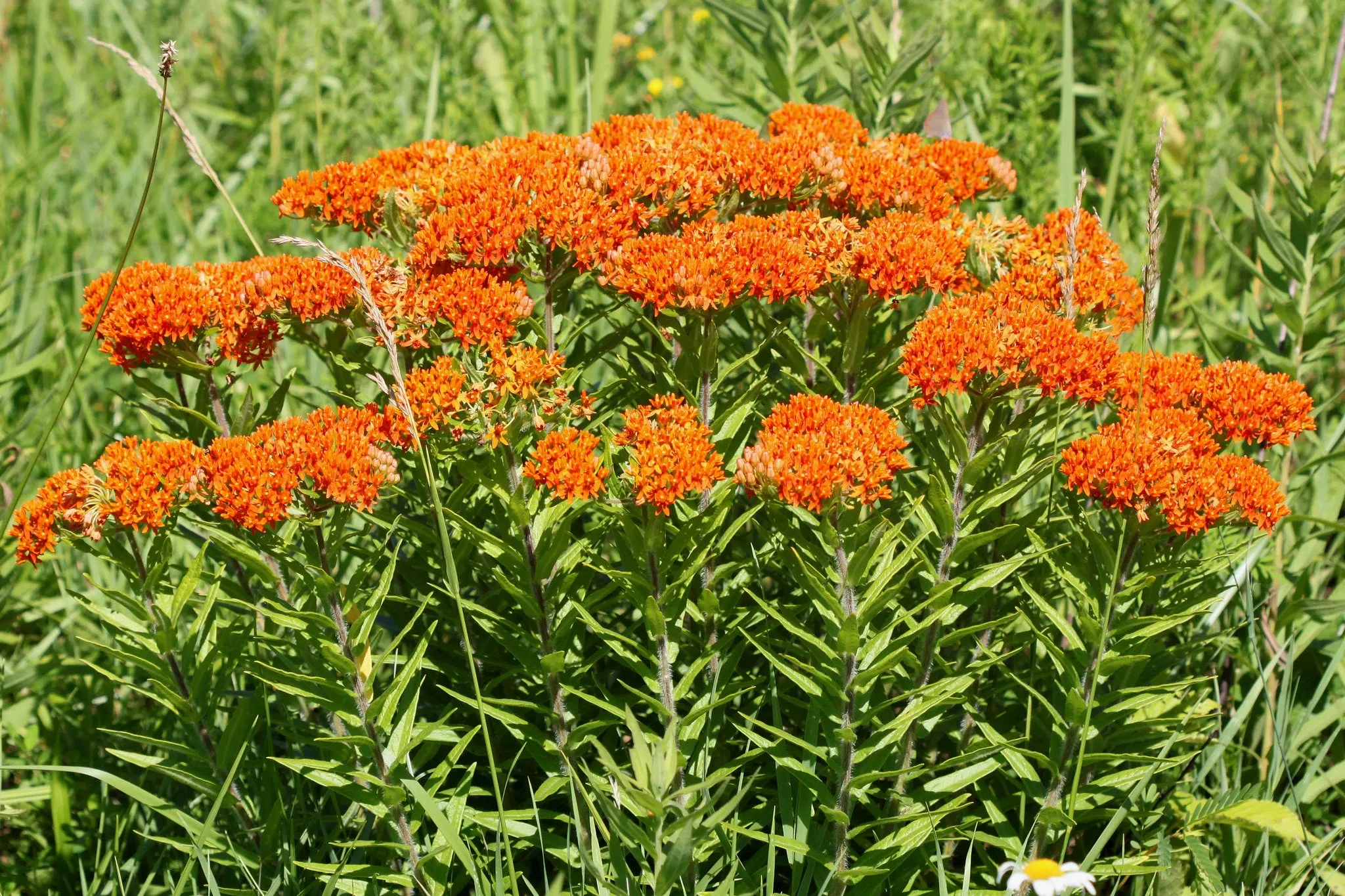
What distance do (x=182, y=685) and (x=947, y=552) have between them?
1.71 metres

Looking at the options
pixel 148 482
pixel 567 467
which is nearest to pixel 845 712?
pixel 567 467

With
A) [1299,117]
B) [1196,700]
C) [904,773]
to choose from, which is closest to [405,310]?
[904,773]

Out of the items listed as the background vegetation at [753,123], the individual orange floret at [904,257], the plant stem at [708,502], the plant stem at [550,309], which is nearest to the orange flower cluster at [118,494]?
the background vegetation at [753,123]

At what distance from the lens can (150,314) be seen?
102 inches

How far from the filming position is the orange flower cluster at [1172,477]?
231 centimetres

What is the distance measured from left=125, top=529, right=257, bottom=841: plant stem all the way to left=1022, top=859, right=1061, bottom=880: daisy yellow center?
164 cm

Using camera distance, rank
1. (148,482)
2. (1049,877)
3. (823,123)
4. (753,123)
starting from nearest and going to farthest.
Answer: (1049,877), (148,482), (823,123), (753,123)

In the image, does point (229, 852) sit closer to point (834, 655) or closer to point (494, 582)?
point (494, 582)

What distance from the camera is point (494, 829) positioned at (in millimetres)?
2570

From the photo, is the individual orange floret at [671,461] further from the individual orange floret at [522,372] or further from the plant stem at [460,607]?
the plant stem at [460,607]

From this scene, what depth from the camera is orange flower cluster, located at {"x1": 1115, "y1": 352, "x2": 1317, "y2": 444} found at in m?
2.60

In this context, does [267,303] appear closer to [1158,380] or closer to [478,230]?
[478,230]

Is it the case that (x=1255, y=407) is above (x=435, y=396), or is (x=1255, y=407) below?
below

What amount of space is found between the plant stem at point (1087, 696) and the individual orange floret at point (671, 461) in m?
0.83
